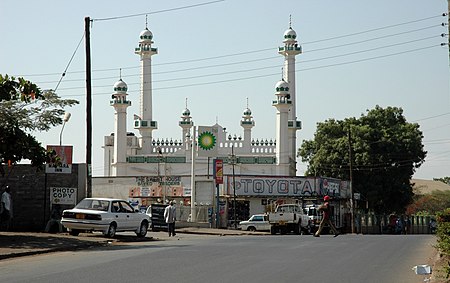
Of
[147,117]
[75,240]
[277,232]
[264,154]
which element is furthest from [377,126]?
[75,240]

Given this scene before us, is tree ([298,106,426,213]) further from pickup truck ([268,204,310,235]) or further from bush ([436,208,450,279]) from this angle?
bush ([436,208,450,279])

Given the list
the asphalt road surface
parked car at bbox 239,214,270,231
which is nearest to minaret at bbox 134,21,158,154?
parked car at bbox 239,214,270,231

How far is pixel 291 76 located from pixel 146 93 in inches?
540

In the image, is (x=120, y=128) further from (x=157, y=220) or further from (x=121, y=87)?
(x=157, y=220)

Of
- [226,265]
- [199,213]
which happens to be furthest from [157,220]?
[226,265]

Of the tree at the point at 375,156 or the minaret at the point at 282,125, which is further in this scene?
the tree at the point at 375,156

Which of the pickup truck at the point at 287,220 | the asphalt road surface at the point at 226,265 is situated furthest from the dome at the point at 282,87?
the asphalt road surface at the point at 226,265

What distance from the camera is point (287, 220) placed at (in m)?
44.3

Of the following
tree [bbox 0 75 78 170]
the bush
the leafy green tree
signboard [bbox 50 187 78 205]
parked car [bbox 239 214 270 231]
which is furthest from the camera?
the leafy green tree

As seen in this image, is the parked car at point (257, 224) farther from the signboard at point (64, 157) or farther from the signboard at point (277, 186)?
the signboard at point (64, 157)

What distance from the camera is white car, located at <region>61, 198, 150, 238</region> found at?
27734 millimetres

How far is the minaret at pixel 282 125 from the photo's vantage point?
2866 inches

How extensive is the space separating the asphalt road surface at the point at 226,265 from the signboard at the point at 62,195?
10.4 metres

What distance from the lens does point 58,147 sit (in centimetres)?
3406
